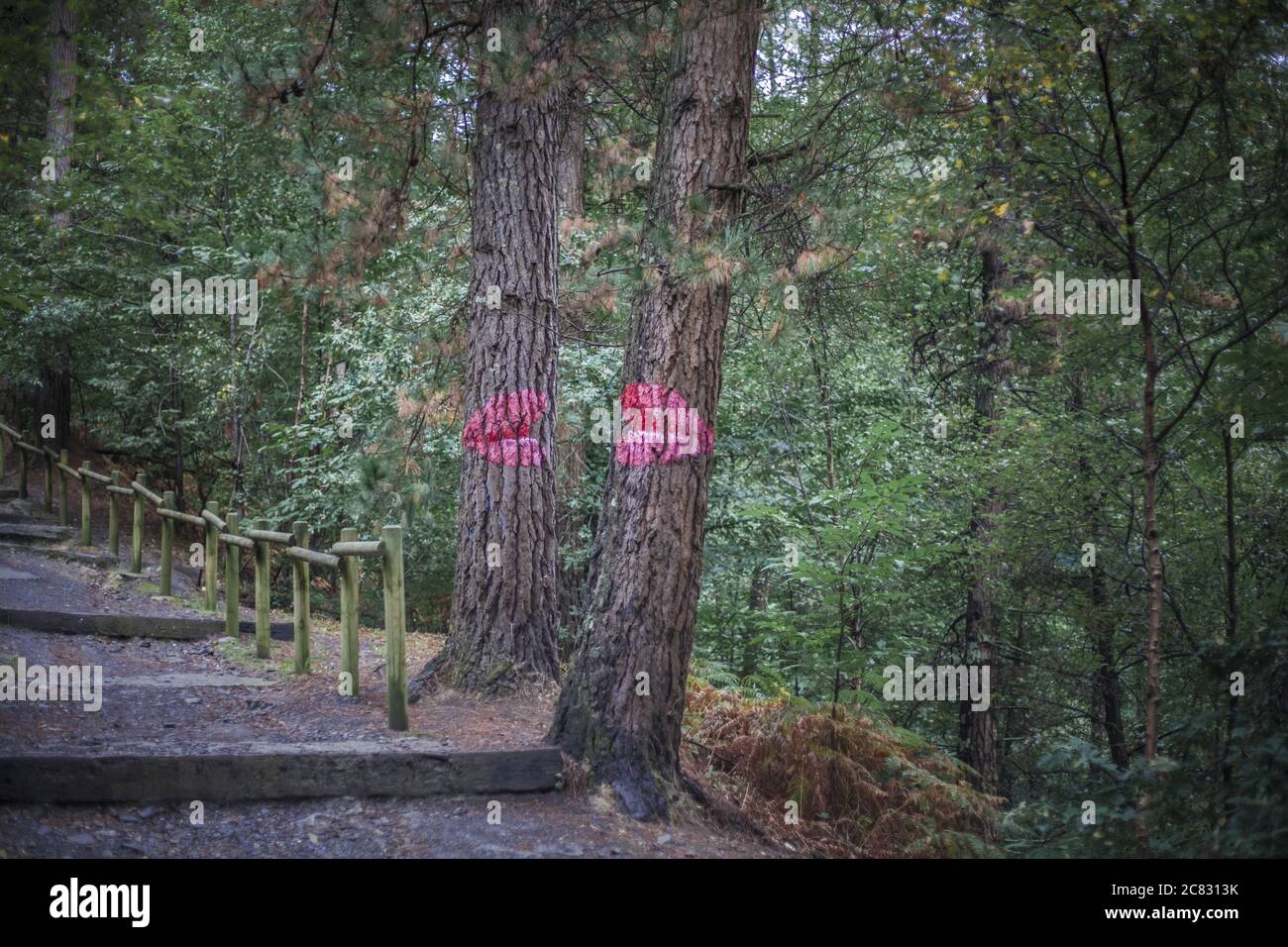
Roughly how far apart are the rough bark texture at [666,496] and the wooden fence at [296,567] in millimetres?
1080

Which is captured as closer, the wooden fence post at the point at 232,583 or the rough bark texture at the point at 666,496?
the rough bark texture at the point at 666,496

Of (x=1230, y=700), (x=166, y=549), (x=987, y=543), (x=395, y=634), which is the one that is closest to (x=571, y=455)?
A: (x=987, y=543)

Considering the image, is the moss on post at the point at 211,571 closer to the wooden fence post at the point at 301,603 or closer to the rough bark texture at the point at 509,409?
the wooden fence post at the point at 301,603

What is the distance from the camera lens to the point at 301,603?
727 centimetres

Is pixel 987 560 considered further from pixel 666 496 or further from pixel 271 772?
pixel 271 772

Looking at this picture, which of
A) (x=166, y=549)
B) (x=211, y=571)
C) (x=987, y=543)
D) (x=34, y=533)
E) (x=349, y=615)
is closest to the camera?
(x=349, y=615)

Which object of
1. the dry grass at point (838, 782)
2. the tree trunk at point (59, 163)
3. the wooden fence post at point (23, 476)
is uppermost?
the tree trunk at point (59, 163)

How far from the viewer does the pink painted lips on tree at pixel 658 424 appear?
17.7 ft

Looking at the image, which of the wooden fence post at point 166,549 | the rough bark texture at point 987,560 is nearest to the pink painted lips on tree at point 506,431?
the rough bark texture at point 987,560

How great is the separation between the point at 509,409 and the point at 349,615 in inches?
70.0

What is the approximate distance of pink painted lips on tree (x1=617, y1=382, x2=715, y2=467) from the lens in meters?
5.39
